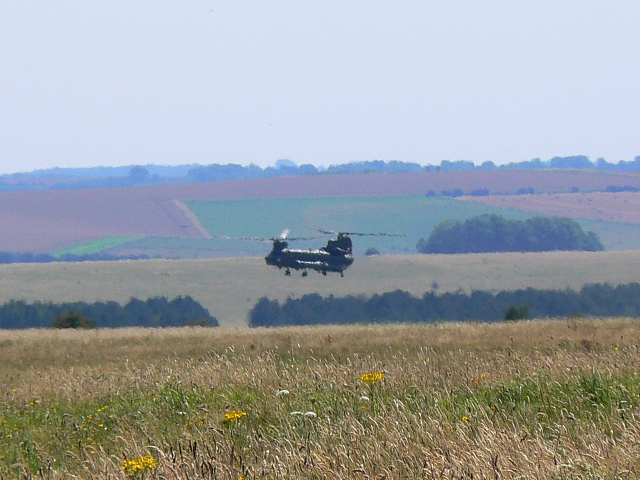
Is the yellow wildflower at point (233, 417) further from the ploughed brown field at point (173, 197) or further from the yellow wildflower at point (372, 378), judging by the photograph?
the ploughed brown field at point (173, 197)

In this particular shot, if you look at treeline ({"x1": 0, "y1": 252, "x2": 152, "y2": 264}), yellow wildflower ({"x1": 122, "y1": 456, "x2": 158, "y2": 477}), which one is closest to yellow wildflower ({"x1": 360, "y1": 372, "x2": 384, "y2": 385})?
yellow wildflower ({"x1": 122, "y1": 456, "x2": 158, "y2": 477})

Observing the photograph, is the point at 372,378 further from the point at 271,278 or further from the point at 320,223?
the point at 320,223

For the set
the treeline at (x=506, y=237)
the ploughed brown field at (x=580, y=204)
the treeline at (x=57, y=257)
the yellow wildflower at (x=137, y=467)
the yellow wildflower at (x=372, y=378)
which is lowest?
the treeline at (x=57, y=257)

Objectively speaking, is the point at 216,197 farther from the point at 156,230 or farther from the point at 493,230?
the point at 493,230

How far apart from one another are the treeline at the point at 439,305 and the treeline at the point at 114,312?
18.2ft

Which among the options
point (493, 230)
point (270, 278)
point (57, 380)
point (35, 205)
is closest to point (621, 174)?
point (493, 230)

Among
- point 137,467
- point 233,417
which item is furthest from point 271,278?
point 137,467

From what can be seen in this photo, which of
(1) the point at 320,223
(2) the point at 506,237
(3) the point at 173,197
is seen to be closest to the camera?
(2) the point at 506,237

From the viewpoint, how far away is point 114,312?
78062 mm

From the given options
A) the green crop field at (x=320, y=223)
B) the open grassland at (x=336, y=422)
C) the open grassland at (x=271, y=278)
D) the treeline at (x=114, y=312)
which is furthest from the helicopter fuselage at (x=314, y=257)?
the green crop field at (x=320, y=223)

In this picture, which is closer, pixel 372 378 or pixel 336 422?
pixel 336 422

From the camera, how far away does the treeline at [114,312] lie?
7644 centimetres

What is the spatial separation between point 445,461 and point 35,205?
564ft

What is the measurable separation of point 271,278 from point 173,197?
89.7 m
